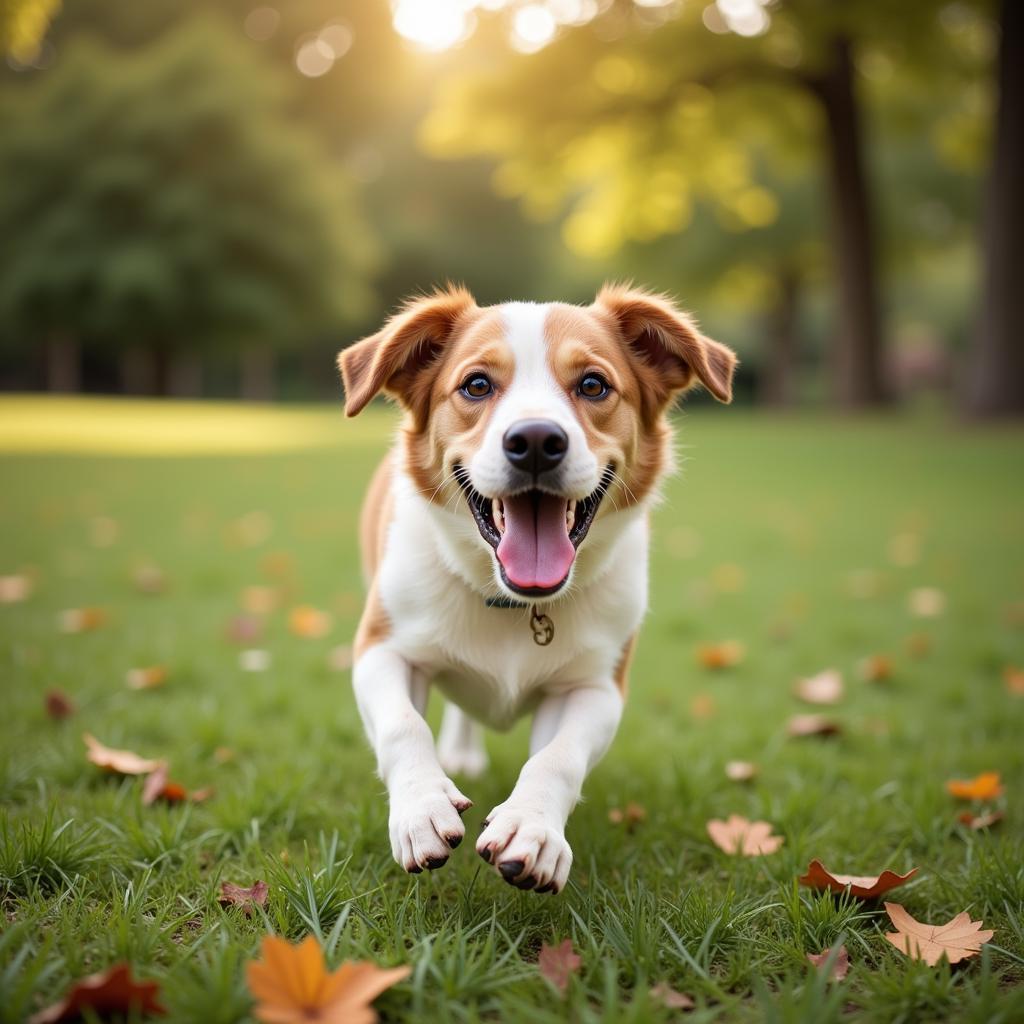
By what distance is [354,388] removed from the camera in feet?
9.53

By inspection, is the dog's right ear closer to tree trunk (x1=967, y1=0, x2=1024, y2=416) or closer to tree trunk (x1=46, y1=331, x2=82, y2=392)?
tree trunk (x1=967, y1=0, x2=1024, y2=416)

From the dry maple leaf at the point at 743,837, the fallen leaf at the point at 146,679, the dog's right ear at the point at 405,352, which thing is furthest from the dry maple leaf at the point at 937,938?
the fallen leaf at the point at 146,679

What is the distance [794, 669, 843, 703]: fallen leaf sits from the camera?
4219mm

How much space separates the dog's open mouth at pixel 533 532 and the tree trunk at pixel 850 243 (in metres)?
17.8

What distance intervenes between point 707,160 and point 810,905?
1992cm

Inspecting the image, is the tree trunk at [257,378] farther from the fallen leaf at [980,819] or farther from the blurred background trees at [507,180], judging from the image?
the fallen leaf at [980,819]

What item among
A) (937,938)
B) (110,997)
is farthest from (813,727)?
(110,997)

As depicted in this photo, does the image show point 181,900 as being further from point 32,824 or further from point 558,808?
point 558,808

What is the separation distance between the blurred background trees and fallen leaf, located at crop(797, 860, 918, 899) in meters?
14.5

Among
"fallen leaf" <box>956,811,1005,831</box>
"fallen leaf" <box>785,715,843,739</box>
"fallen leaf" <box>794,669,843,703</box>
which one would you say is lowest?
"fallen leaf" <box>794,669,843,703</box>

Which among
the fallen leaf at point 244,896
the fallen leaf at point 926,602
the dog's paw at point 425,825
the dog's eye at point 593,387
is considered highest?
the dog's eye at point 593,387

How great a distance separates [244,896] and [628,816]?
1166mm

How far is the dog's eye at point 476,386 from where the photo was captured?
9.02 feet

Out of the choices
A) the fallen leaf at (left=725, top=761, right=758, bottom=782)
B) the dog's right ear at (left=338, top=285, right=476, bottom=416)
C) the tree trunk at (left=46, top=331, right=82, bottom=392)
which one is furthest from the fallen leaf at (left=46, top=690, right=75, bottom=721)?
the tree trunk at (left=46, top=331, right=82, bottom=392)
